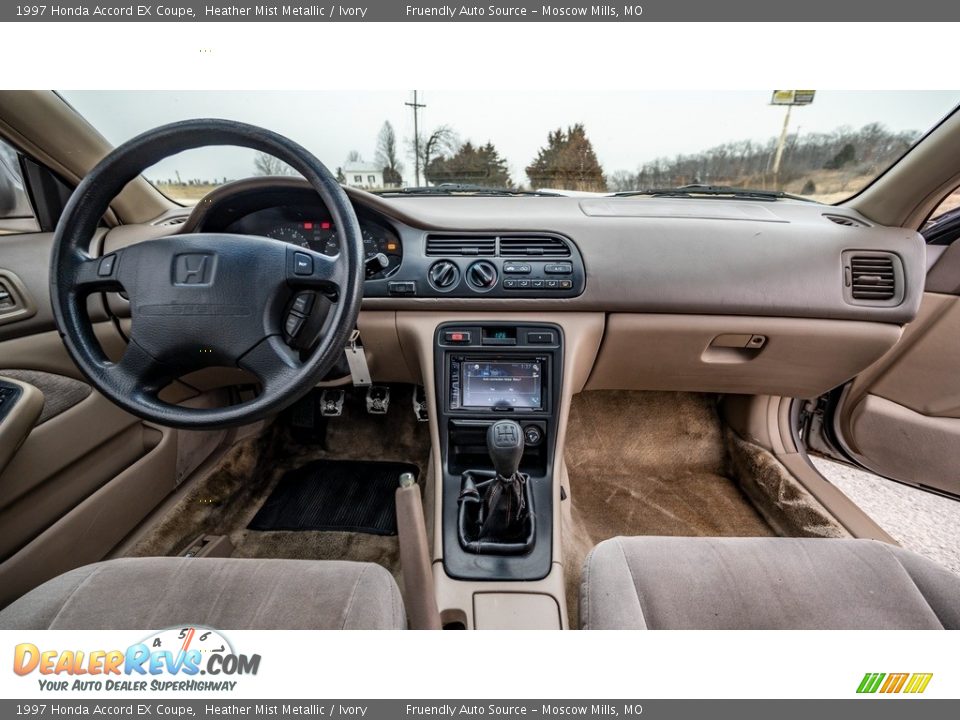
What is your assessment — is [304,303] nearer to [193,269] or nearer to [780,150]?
[193,269]

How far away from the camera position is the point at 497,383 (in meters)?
1.54

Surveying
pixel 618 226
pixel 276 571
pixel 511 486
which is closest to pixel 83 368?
pixel 276 571

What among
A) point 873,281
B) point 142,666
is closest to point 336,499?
point 142,666

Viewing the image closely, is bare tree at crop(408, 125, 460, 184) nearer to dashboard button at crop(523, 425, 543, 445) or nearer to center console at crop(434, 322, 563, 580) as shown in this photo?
center console at crop(434, 322, 563, 580)

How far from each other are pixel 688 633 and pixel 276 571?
846 mm

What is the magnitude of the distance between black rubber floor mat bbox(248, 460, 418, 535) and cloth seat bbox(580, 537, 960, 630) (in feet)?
3.37

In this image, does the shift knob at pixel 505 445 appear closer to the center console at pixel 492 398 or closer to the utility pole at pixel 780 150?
the center console at pixel 492 398

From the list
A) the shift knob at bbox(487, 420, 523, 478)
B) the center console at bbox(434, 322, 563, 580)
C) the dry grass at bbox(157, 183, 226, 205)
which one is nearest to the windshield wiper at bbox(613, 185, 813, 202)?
the center console at bbox(434, 322, 563, 580)

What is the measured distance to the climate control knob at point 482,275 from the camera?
147 centimetres

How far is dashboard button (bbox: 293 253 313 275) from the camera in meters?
0.99

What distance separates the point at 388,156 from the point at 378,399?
3.38 feet

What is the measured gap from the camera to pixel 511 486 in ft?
4.24

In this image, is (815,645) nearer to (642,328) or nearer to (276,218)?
(642,328)

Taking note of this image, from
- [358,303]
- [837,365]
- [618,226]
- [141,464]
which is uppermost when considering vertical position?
[618,226]
